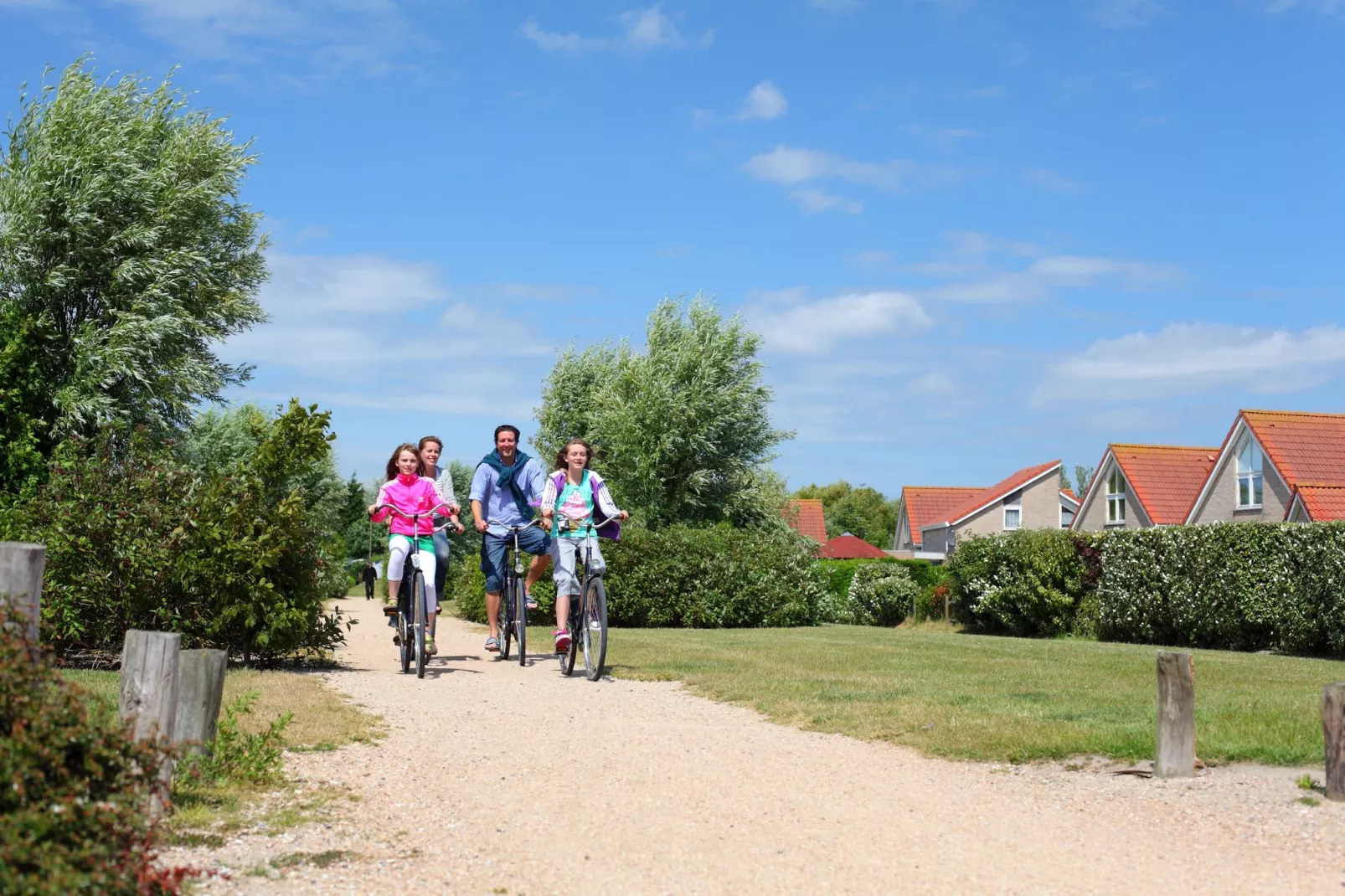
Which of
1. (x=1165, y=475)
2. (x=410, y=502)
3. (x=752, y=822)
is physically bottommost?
(x=752, y=822)

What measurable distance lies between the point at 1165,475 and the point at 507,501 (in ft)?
115

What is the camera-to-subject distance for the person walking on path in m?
10.7

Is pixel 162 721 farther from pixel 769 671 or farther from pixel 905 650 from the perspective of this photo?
pixel 905 650

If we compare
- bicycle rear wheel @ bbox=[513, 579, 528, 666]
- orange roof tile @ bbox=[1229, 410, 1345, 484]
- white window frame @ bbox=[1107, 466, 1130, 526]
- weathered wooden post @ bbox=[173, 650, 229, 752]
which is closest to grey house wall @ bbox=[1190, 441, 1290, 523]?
orange roof tile @ bbox=[1229, 410, 1345, 484]

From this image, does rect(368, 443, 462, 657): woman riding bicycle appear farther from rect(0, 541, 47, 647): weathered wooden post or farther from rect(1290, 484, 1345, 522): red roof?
rect(1290, 484, 1345, 522): red roof

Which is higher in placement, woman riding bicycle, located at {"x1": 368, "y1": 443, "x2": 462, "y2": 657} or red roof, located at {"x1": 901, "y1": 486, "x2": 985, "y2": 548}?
red roof, located at {"x1": 901, "y1": 486, "x2": 985, "y2": 548}

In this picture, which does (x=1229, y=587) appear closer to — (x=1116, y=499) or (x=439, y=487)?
(x=439, y=487)

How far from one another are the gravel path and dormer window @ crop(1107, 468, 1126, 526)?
37803 mm

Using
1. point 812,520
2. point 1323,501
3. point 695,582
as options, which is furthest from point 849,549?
point 695,582

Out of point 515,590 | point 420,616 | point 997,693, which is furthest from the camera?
point 515,590

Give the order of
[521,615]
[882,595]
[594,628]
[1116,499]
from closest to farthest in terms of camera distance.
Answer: [594,628]
[521,615]
[882,595]
[1116,499]

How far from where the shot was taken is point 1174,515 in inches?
1548

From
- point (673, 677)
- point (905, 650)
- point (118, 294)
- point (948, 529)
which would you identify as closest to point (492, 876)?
point (673, 677)

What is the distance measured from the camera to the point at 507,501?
456 inches
